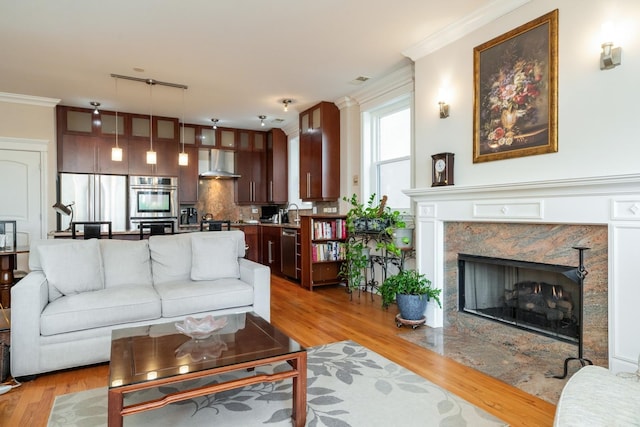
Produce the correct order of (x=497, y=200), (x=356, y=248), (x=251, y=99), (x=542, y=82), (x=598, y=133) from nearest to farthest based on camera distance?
(x=598, y=133) → (x=542, y=82) → (x=497, y=200) → (x=356, y=248) → (x=251, y=99)

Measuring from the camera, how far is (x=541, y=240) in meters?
2.84

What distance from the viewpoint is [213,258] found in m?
3.59

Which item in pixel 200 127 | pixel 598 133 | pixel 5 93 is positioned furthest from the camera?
pixel 200 127

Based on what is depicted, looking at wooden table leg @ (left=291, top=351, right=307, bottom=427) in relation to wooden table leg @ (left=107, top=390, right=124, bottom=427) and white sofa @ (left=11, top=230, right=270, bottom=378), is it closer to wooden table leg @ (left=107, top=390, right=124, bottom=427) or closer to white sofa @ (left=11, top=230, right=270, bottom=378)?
wooden table leg @ (left=107, top=390, right=124, bottom=427)

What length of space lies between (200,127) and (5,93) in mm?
2987

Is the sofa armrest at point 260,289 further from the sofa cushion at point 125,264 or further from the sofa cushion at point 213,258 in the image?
the sofa cushion at point 125,264

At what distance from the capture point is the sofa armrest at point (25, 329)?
96.2 inches

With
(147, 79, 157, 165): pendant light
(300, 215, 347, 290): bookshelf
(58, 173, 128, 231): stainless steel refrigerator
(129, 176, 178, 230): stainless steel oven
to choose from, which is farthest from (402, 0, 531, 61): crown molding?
(58, 173, 128, 231): stainless steel refrigerator

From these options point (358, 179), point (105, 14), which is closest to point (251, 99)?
point (358, 179)

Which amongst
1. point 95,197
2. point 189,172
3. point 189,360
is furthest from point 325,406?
point 189,172

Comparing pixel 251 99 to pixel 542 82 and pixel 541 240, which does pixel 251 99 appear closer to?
pixel 542 82

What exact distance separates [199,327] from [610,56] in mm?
3018

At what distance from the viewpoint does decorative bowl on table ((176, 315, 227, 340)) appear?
6.90ft

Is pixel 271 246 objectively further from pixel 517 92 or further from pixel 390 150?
pixel 517 92
